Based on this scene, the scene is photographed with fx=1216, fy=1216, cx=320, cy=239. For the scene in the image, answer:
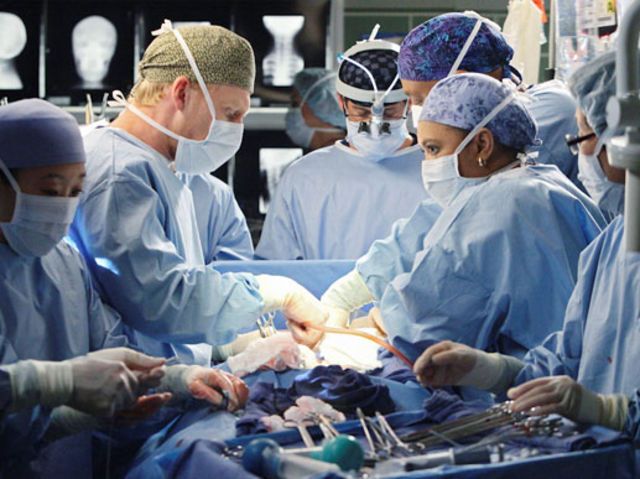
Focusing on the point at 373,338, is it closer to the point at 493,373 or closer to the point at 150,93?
the point at 493,373

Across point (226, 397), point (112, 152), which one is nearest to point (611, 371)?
point (226, 397)

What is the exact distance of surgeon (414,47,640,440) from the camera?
228 cm

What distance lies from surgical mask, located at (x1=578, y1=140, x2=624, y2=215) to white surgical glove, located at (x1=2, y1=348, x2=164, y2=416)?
1025 mm

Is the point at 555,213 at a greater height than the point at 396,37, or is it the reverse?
the point at 396,37

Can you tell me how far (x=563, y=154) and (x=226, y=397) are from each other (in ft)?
5.68

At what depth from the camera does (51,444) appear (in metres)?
2.75

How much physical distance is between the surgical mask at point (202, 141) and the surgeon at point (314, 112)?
6.70 ft

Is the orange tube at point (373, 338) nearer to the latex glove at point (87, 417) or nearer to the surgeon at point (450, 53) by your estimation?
the latex glove at point (87, 417)

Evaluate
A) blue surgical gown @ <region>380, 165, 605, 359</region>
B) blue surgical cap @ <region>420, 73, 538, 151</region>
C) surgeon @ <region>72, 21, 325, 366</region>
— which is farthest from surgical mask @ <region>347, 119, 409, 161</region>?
blue surgical gown @ <region>380, 165, 605, 359</region>

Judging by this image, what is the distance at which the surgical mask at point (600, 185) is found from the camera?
8.21 feet

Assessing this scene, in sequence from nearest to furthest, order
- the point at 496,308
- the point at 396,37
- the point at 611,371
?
the point at 611,371, the point at 496,308, the point at 396,37

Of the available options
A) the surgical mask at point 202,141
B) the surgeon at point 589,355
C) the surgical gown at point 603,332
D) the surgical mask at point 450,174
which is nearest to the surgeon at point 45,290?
the surgical mask at point 202,141

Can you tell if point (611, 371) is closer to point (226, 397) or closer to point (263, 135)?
point (226, 397)

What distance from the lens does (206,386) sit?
276cm
